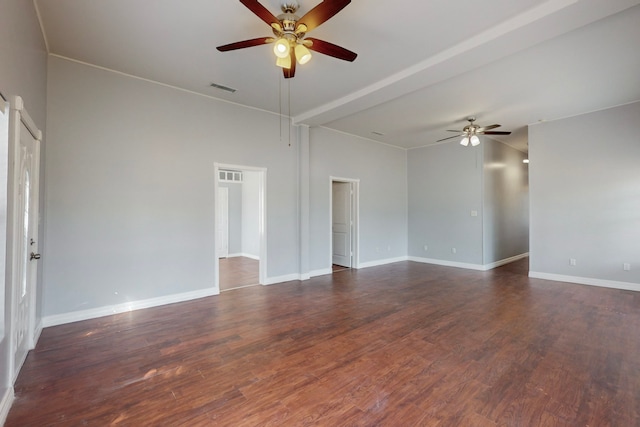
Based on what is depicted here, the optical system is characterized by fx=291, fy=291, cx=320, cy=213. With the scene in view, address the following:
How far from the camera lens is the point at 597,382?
7.65 feet

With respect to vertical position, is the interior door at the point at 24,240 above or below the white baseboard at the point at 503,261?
above

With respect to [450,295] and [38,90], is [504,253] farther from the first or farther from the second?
[38,90]

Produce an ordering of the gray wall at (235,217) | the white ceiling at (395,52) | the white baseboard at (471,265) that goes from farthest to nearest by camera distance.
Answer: the gray wall at (235,217), the white baseboard at (471,265), the white ceiling at (395,52)

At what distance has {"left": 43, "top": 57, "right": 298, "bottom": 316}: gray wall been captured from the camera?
3.50 m

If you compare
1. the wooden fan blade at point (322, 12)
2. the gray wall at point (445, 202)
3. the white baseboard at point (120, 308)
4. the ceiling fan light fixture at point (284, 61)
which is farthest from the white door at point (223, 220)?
the wooden fan blade at point (322, 12)

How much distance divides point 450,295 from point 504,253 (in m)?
3.77

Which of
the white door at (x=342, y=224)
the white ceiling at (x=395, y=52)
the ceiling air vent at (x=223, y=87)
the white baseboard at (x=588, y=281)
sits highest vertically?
the ceiling air vent at (x=223, y=87)

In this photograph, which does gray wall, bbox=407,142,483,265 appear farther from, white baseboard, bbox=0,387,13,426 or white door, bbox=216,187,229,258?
white baseboard, bbox=0,387,13,426

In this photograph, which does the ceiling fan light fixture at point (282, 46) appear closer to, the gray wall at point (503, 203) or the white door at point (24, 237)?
the white door at point (24, 237)

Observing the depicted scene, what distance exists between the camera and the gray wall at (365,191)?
6160mm

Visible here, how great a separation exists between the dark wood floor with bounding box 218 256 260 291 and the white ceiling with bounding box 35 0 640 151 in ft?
10.6

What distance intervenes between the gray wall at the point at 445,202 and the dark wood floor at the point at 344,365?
8.85 feet

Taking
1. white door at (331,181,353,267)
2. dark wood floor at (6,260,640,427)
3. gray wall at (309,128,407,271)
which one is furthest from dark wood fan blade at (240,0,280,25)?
white door at (331,181,353,267)

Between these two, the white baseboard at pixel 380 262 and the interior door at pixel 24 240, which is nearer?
the interior door at pixel 24 240
